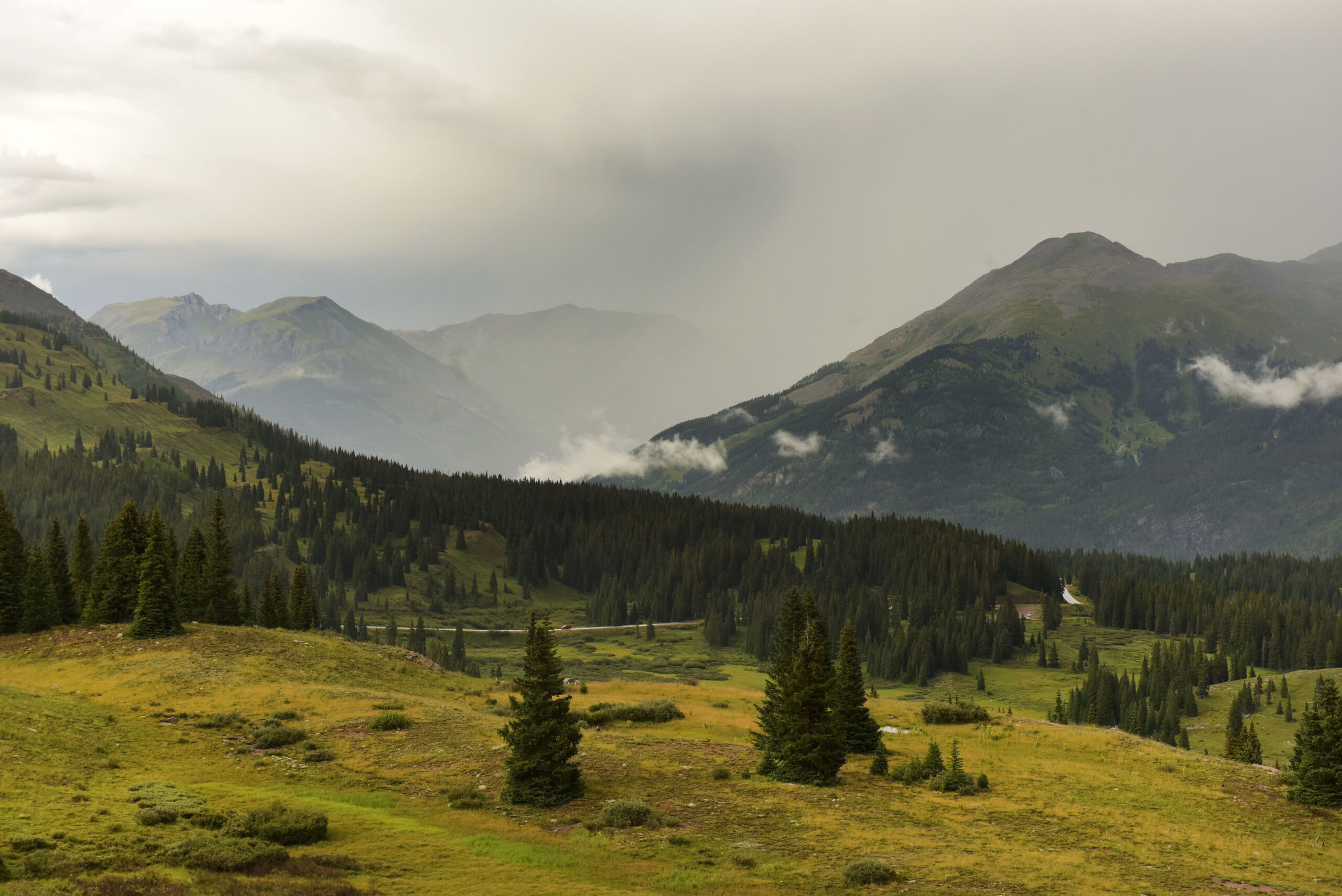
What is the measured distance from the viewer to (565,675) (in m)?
165

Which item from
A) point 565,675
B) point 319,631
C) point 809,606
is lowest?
point 565,675

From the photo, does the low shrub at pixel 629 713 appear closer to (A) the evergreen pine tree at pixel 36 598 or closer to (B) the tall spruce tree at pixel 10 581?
(A) the evergreen pine tree at pixel 36 598

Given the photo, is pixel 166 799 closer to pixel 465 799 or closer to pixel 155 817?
pixel 155 817

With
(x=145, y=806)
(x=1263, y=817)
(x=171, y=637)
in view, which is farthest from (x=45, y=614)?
(x=1263, y=817)

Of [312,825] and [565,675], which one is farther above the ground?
[312,825]

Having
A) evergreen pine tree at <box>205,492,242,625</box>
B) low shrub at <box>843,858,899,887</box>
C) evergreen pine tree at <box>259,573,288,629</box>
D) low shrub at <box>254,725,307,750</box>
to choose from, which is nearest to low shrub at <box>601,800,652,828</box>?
low shrub at <box>843,858,899,887</box>

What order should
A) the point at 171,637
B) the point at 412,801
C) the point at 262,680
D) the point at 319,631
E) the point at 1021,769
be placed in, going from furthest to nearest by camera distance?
the point at 319,631, the point at 171,637, the point at 262,680, the point at 1021,769, the point at 412,801

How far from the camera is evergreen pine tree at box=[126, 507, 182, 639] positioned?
82625 millimetres

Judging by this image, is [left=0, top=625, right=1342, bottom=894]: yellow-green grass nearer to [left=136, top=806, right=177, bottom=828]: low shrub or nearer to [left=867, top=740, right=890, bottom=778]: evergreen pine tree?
[left=136, top=806, right=177, bottom=828]: low shrub

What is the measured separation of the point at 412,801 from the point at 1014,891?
105 ft

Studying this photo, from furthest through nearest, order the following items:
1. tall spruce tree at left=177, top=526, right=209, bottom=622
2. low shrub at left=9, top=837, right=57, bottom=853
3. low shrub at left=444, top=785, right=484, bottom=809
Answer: tall spruce tree at left=177, top=526, right=209, bottom=622, low shrub at left=444, top=785, right=484, bottom=809, low shrub at left=9, top=837, right=57, bottom=853

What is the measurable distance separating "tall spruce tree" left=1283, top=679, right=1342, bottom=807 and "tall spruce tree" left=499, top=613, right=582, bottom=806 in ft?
156

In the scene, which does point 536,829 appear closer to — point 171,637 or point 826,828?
point 826,828

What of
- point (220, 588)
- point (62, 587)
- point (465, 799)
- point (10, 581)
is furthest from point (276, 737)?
point (220, 588)
